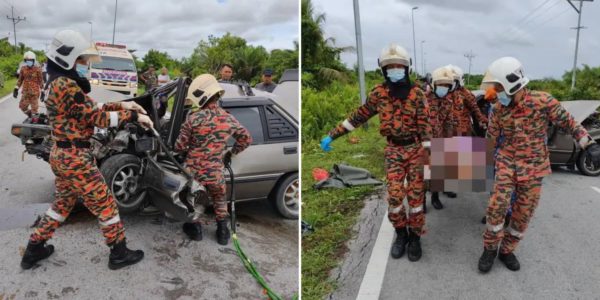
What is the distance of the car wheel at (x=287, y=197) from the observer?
5.78 m

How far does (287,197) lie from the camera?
19.3ft

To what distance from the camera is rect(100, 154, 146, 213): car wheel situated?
4754mm

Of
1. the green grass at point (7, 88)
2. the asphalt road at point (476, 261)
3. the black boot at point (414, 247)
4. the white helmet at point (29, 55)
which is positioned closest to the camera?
the asphalt road at point (476, 261)

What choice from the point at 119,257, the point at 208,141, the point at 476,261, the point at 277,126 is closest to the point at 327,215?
the point at 277,126

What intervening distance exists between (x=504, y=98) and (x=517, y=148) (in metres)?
0.43

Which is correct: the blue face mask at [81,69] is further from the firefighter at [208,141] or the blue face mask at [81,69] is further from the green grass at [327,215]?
the green grass at [327,215]

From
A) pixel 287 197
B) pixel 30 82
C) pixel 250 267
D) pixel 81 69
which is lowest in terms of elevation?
pixel 250 267

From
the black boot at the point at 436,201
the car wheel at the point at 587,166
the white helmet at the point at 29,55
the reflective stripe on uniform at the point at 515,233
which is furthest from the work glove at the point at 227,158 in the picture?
the white helmet at the point at 29,55

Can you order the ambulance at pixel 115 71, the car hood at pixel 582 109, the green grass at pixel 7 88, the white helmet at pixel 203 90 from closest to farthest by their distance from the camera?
the white helmet at pixel 203 90 → the car hood at pixel 582 109 → the ambulance at pixel 115 71 → the green grass at pixel 7 88

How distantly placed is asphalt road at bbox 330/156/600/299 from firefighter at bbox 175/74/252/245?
1.42 metres

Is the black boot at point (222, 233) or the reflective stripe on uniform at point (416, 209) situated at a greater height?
the reflective stripe on uniform at point (416, 209)

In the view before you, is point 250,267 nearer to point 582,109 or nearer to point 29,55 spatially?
point 582,109

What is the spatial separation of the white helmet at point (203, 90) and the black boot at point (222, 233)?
1.20 metres

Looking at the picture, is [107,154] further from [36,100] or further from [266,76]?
[36,100]
